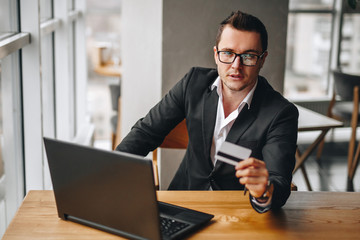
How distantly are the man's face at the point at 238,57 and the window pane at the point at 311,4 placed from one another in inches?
181

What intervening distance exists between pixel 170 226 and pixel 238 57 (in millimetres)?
715

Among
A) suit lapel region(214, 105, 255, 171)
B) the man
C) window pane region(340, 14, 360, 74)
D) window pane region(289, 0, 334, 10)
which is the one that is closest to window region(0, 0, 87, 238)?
the man

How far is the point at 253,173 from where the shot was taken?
138 centimetres

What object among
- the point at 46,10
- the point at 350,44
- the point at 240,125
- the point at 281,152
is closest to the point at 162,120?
the point at 240,125

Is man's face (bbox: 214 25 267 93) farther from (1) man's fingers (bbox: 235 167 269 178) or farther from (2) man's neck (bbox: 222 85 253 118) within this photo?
(1) man's fingers (bbox: 235 167 269 178)

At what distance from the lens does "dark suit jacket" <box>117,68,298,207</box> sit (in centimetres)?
170

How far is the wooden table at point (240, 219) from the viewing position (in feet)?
4.67

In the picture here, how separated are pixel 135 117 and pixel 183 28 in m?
0.71

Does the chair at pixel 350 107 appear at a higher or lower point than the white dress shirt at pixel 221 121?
lower

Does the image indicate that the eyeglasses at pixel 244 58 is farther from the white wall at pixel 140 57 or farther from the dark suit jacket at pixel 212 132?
the white wall at pixel 140 57

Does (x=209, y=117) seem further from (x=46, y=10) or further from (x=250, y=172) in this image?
(x=46, y=10)

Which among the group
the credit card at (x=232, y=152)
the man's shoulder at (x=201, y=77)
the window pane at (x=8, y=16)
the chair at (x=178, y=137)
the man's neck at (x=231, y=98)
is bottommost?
the chair at (x=178, y=137)

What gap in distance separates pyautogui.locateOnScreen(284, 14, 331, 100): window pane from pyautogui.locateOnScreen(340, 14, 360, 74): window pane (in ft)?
0.64

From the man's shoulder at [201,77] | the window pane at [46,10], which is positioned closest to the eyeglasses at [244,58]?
the man's shoulder at [201,77]
